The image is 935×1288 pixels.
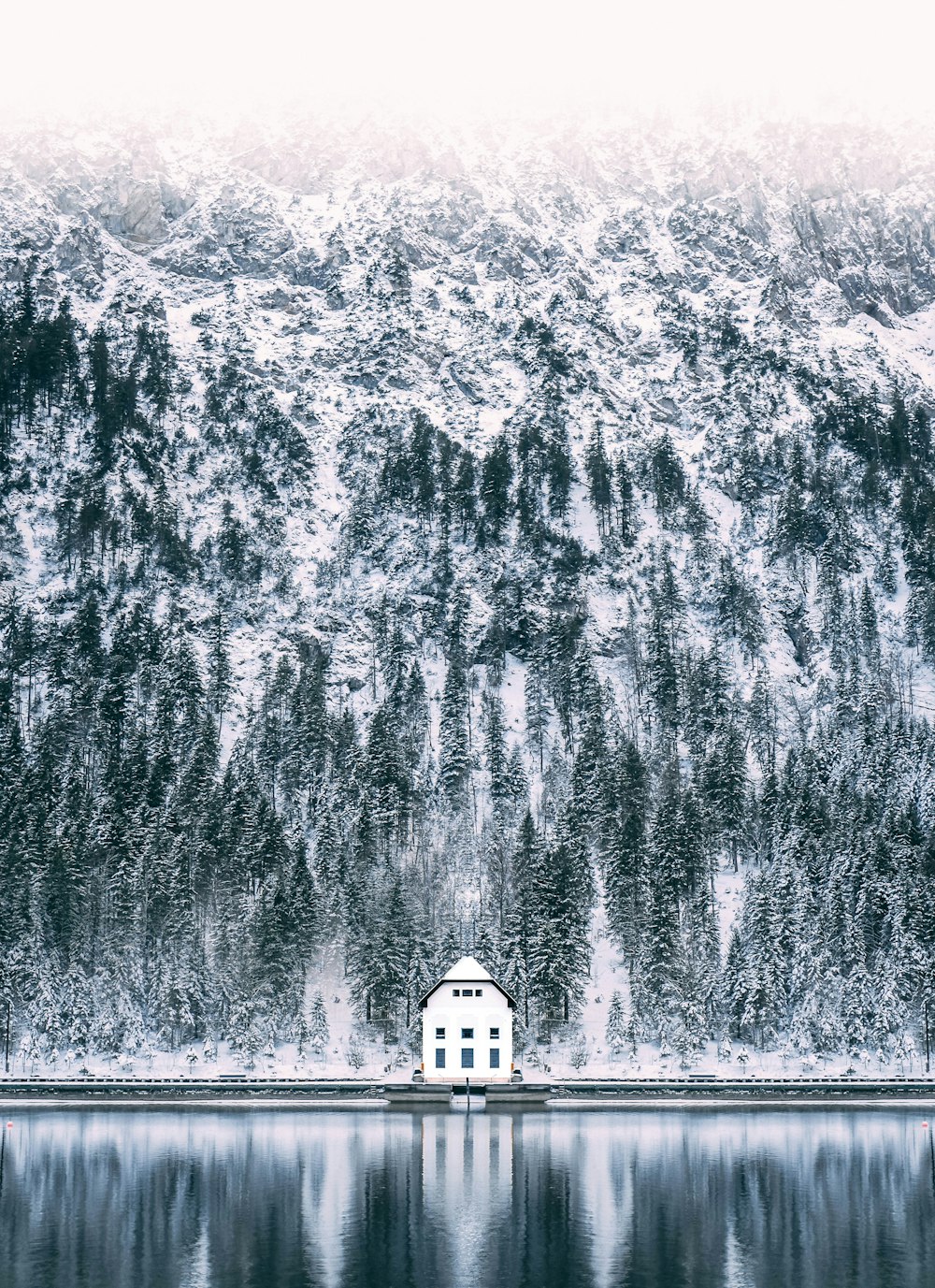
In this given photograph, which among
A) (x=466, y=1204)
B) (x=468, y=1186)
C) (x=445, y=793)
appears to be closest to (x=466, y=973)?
(x=468, y=1186)

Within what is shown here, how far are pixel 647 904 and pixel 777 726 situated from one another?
178 ft

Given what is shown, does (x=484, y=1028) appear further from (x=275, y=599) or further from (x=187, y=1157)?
(x=275, y=599)

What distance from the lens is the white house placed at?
104062 mm

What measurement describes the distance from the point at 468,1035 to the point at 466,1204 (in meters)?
40.2

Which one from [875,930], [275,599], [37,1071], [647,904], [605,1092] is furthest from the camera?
[275,599]

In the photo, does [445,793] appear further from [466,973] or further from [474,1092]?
[474,1092]

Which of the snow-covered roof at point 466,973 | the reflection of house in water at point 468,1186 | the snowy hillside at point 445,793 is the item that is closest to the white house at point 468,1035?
the snow-covered roof at point 466,973

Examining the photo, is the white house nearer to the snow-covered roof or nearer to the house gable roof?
the house gable roof

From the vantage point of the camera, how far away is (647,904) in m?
128

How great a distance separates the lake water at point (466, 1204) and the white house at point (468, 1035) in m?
12.5

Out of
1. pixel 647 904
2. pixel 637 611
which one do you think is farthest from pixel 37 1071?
pixel 637 611

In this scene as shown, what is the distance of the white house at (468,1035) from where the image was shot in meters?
104

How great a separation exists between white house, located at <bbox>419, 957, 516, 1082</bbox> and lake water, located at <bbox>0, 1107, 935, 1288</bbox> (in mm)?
12528

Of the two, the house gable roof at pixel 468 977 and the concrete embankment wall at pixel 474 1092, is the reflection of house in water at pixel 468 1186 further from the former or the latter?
the house gable roof at pixel 468 977
